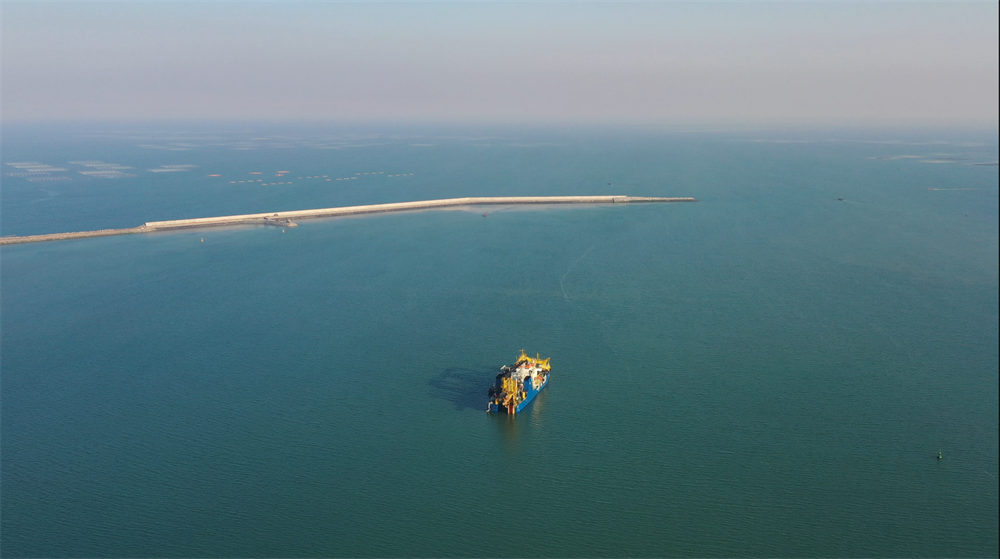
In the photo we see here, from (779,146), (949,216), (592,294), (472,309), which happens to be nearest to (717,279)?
(592,294)

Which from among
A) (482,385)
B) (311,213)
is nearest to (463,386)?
(482,385)

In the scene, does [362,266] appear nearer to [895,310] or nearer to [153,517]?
[153,517]

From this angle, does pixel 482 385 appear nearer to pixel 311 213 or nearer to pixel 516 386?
pixel 516 386

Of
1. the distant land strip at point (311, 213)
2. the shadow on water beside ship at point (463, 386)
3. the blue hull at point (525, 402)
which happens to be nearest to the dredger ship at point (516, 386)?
the blue hull at point (525, 402)

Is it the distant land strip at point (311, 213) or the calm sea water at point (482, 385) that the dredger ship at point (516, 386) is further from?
the distant land strip at point (311, 213)

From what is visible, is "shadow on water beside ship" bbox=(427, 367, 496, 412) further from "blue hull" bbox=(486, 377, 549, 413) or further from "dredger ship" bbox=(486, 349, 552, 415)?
"dredger ship" bbox=(486, 349, 552, 415)

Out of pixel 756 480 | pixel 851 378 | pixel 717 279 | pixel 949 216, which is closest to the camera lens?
pixel 756 480
